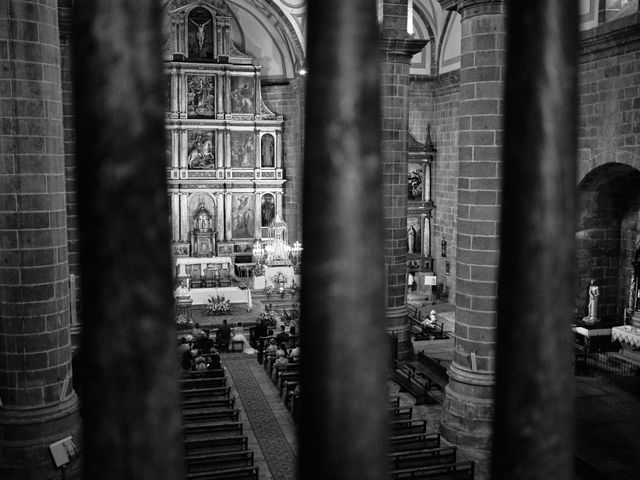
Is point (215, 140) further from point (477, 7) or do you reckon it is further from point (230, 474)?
point (230, 474)

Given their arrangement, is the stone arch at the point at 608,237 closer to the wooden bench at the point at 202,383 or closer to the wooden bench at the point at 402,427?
the wooden bench at the point at 402,427

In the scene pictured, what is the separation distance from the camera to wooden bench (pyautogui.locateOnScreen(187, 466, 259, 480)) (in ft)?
28.9

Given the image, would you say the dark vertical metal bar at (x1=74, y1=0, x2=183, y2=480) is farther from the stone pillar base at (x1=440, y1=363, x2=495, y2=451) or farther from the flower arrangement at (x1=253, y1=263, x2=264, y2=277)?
the flower arrangement at (x1=253, y1=263, x2=264, y2=277)

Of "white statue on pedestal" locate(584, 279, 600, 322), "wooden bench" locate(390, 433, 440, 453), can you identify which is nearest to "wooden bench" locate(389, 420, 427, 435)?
"wooden bench" locate(390, 433, 440, 453)

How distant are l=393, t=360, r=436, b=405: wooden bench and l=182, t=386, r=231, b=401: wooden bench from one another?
3.73 m

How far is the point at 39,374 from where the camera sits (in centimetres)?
901

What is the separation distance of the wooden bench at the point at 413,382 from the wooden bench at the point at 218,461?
4.86 meters

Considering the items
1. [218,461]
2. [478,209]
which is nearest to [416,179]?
[478,209]

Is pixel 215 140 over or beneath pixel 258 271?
over

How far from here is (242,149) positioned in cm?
2914

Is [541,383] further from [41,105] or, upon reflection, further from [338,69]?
[41,105]

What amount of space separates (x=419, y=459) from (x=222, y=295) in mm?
13818

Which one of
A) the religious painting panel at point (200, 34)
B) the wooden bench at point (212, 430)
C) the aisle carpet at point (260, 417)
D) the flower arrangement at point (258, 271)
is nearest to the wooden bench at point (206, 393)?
the aisle carpet at point (260, 417)

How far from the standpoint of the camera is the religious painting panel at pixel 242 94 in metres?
28.6
